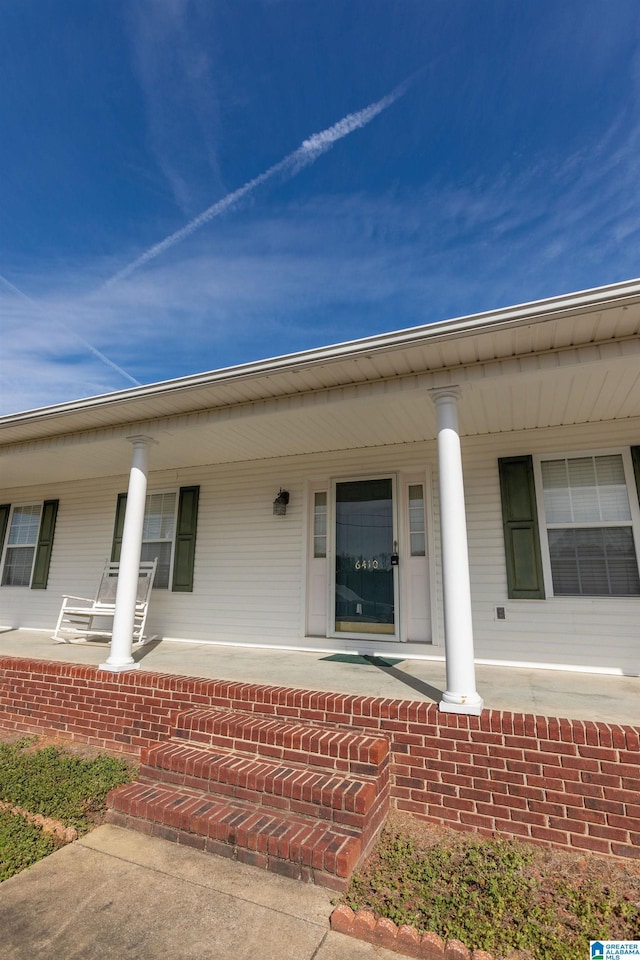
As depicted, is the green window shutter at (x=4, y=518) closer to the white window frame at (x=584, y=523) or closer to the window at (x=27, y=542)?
the window at (x=27, y=542)

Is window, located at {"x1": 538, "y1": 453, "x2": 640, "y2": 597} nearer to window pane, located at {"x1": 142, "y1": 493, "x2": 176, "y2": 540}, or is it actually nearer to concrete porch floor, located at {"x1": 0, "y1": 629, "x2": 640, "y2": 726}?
concrete porch floor, located at {"x1": 0, "y1": 629, "x2": 640, "y2": 726}

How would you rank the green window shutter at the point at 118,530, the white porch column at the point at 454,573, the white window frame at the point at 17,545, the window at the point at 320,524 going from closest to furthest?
the white porch column at the point at 454,573, the window at the point at 320,524, the green window shutter at the point at 118,530, the white window frame at the point at 17,545

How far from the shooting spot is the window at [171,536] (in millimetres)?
5922

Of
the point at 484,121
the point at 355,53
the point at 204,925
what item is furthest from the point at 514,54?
the point at 204,925

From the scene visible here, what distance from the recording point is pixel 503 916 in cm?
176

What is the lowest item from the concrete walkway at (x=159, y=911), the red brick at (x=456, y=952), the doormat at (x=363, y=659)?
the concrete walkway at (x=159, y=911)

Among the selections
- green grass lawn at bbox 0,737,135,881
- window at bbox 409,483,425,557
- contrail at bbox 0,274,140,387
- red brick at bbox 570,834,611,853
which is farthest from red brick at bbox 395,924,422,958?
contrail at bbox 0,274,140,387

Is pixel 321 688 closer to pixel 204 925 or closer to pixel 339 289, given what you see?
pixel 204 925

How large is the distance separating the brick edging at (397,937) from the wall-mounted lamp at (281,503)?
13.2 feet

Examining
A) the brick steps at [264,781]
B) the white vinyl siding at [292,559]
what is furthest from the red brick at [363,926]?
the white vinyl siding at [292,559]

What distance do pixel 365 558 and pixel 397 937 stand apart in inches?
140

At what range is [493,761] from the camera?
2453mm

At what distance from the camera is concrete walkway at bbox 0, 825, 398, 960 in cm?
157

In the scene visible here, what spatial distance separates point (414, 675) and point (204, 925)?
2.39 meters
